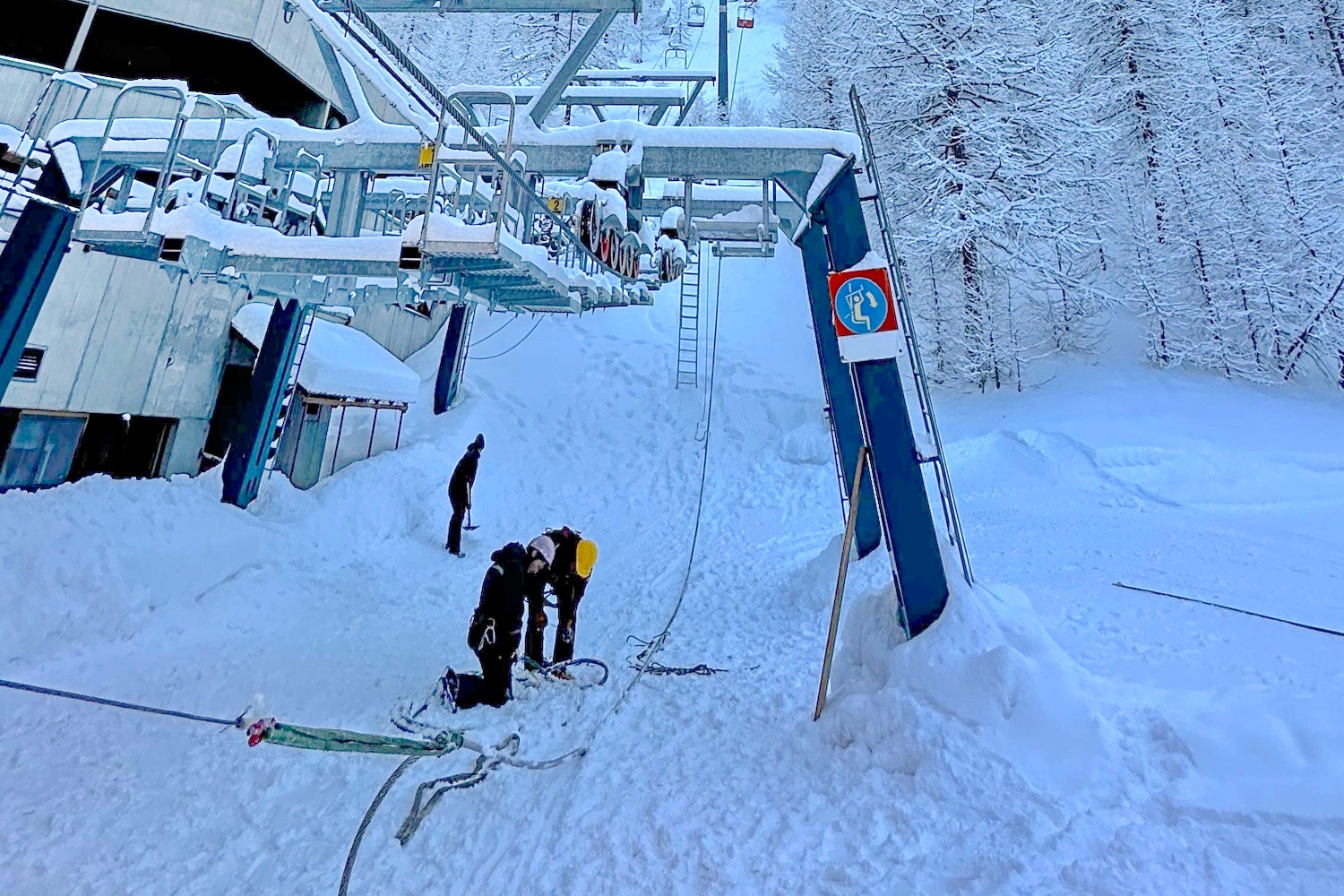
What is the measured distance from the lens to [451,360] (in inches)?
544

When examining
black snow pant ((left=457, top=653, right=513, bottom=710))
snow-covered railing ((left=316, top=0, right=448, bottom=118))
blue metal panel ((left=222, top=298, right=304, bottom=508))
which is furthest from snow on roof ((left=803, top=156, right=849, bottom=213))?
blue metal panel ((left=222, top=298, right=304, bottom=508))

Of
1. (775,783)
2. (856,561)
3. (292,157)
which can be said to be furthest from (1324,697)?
(292,157)

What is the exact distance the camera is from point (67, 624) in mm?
5281

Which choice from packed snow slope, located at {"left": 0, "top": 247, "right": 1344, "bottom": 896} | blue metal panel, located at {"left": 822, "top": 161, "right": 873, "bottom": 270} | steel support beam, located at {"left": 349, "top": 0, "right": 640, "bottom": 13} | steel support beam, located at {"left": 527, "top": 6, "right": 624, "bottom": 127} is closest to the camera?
packed snow slope, located at {"left": 0, "top": 247, "right": 1344, "bottom": 896}

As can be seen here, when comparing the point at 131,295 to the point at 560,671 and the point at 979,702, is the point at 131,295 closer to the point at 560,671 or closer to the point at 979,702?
the point at 560,671

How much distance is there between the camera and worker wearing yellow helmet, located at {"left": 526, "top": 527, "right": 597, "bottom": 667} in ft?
17.2

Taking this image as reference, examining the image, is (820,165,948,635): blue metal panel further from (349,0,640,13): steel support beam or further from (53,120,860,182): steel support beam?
(349,0,640,13): steel support beam

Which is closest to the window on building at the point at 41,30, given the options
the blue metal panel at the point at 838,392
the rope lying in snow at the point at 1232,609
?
the blue metal panel at the point at 838,392

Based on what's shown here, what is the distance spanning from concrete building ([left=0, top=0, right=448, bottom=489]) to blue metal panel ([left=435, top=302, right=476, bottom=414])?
278cm

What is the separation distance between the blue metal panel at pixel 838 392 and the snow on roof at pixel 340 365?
26.9 feet

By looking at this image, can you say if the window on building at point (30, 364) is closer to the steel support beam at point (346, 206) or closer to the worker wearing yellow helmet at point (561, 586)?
the steel support beam at point (346, 206)

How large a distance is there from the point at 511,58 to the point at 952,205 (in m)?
25.0

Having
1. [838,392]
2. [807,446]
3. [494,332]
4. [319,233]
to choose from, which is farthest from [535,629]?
[494,332]

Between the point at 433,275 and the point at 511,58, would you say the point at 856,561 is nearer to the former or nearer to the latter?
the point at 433,275
